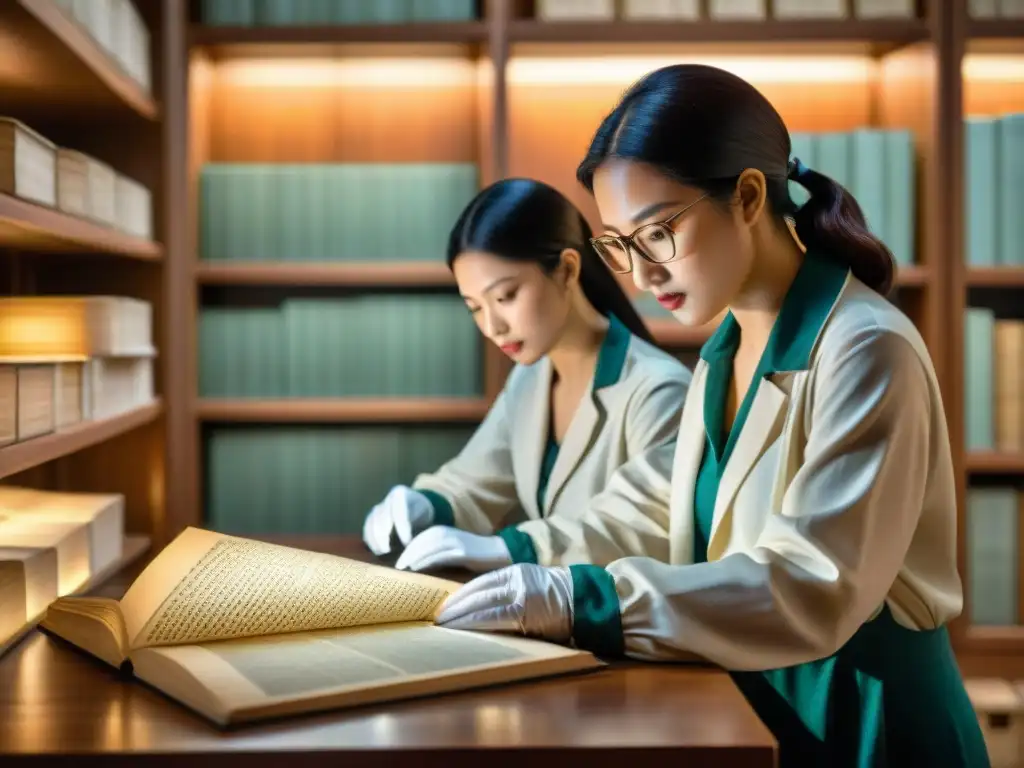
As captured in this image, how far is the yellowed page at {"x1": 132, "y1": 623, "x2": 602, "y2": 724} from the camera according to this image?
0.86 metres

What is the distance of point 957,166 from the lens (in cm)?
243

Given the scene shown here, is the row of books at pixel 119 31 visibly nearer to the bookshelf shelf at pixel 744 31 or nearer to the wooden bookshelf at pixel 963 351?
the bookshelf shelf at pixel 744 31

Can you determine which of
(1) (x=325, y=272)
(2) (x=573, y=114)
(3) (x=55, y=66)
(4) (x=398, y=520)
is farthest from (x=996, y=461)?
(3) (x=55, y=66)

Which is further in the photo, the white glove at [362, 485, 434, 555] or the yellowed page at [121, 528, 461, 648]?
the white glove at [362, 485, 434, 555]

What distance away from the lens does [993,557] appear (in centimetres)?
251

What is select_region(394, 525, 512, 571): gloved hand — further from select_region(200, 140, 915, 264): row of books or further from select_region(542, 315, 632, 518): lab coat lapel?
select_region(200, 140, 915, 264): row of books

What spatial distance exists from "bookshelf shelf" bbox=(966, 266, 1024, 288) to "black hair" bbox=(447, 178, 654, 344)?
43.6 inches

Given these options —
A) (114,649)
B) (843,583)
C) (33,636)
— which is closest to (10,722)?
(114,649)

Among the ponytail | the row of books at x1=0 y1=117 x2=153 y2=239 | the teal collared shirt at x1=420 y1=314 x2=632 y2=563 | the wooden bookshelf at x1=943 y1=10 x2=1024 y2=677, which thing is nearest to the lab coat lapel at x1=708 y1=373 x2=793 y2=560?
the ponytail

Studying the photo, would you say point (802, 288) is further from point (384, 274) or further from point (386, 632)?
point (384, 274)

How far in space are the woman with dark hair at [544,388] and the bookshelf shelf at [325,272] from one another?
708mm

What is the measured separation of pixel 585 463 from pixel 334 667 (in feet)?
2.74

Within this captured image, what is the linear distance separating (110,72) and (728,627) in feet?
4.52

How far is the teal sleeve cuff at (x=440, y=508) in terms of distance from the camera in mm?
1805
